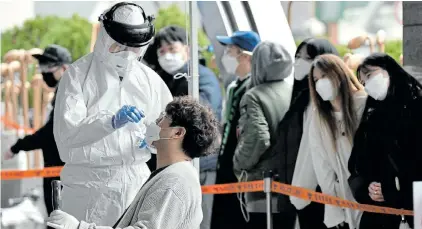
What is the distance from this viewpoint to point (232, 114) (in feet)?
27.9

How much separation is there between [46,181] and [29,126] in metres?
1.39

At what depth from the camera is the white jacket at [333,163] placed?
24.4 ft

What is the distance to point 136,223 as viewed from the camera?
15.8ft

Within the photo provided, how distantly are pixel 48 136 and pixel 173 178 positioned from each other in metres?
4.56

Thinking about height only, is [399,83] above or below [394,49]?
below

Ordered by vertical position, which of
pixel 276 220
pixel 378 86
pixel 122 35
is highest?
pixel 122 35

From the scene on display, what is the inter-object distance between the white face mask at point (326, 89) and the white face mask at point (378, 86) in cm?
32

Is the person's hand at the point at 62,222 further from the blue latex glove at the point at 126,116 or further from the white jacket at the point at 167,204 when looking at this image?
the blue latex glove at the point at 126,116

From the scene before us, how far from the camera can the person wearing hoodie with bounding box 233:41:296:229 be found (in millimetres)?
8125

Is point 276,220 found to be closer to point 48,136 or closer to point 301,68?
point 301,68

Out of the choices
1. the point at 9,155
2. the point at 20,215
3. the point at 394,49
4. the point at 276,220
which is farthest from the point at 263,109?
the point at 9,155

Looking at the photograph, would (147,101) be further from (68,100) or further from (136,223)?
(136,223)

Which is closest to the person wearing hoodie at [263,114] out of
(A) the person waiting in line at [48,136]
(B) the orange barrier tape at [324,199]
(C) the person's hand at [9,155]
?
(B) the orange barrier tape at [324,199]

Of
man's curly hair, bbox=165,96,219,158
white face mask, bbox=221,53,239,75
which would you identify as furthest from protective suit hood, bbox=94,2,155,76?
white face mask, bbox=221,53,239,75
